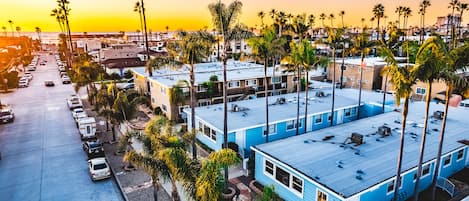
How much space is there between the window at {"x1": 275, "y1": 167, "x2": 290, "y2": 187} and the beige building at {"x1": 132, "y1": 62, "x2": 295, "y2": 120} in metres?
15.0

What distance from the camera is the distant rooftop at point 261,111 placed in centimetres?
2497

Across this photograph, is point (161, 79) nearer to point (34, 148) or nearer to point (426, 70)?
point (34, 148)

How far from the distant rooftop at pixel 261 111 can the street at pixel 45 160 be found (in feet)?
30.6

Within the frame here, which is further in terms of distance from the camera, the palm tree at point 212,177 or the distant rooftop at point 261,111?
the distant rooftop at point 261,111

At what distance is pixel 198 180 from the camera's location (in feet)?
40.4

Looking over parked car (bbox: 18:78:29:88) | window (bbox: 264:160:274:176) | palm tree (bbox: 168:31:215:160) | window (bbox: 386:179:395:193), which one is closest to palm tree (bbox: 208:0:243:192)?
palm tree (bbox: 168:31:215:160)

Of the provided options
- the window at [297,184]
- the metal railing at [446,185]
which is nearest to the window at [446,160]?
the metal railing at [446,185]

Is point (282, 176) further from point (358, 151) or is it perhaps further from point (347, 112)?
point (347, 112)

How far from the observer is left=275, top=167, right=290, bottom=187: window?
17688mm

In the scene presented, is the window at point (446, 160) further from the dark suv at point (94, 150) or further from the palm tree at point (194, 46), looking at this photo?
the dark suv at point (94, 150)

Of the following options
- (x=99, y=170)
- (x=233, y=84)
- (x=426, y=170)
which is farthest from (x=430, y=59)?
(x=233, y=84)

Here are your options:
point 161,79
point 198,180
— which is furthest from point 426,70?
point 161,79

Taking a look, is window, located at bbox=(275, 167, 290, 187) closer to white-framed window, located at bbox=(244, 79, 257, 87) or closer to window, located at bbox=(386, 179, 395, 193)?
window, located at bbox=(386, 179, 395, 193)

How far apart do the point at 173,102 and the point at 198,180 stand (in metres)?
19.3
